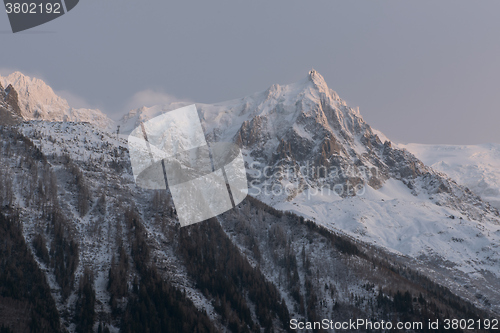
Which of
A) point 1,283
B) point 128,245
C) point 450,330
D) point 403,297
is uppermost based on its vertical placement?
point 128,245

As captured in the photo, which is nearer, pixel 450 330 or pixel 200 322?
pixel 200 322

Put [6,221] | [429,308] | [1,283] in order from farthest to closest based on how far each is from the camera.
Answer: [429,308]
[6,221]
[1,283]

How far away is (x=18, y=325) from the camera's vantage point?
5487 inches

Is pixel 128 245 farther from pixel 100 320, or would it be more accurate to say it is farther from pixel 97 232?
pixel 100 320

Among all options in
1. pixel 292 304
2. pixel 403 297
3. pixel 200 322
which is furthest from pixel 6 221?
pixel 403 297

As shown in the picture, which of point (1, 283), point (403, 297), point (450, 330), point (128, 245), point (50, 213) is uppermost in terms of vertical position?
point (50, 213)

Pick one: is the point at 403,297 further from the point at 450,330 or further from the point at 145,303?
the point at 145,303

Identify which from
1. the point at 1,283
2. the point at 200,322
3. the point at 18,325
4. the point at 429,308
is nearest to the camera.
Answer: the point at 18,325

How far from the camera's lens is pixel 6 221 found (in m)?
Answer: 176

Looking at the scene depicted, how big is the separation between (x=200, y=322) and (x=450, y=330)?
91.9 meters

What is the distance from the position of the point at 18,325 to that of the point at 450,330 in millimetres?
146224

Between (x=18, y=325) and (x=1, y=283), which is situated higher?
(x=1, y=283)

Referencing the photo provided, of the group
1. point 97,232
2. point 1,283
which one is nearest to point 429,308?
point 97,232

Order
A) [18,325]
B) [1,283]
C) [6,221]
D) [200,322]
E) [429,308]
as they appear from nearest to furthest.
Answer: [18,325] → [1,283] → [200,322] → [6,221] → [429,308]
